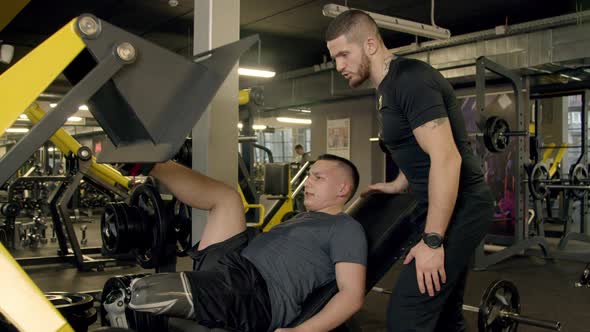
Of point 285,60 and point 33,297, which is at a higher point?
point 285,60

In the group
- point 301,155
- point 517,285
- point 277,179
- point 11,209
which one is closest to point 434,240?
point 517,285

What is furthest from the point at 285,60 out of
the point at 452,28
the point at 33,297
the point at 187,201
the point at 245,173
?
the point at 33,297

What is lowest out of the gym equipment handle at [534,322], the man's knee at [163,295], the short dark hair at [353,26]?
the gym equipment handle at [534,322]

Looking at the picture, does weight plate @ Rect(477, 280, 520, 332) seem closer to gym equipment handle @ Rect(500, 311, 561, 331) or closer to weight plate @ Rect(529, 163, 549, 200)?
gym equipment handle @ Rect(500, 311, 561, 331)

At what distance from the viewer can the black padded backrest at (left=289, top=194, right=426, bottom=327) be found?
1.51 meters

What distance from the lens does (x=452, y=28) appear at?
595 cm

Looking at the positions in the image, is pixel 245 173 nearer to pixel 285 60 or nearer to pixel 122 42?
pixel 122 42

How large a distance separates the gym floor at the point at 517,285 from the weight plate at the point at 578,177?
2.54ft

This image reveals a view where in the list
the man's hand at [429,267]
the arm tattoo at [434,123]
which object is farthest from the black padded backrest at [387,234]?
the arm tattoo at [434,123]

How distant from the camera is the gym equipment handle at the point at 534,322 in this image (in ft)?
6.59

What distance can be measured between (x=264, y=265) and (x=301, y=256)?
0.35 ft

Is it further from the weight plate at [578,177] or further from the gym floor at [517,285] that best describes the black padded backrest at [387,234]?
the weight plate at [578,177]

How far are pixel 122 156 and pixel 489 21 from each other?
5.25m

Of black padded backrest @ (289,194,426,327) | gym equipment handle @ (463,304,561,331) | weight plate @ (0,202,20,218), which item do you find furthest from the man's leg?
weight plate @ (0,202,20,218)
